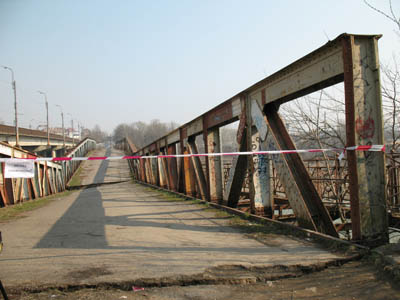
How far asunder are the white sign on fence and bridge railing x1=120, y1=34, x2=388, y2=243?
13.3 ft

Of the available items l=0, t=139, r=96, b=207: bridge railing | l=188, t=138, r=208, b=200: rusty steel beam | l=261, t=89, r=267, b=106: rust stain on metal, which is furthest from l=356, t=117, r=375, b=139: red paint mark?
l=0, t=139, r=96, b=207: bridge railing

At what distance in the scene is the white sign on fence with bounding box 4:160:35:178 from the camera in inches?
213

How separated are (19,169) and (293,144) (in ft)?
15.9

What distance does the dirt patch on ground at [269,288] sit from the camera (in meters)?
2.77

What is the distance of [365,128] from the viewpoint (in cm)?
393

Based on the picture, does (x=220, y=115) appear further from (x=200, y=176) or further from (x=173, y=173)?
(x=173, y=173)

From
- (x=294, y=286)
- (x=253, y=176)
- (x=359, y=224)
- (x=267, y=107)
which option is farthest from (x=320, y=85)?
(x=294, y=286)

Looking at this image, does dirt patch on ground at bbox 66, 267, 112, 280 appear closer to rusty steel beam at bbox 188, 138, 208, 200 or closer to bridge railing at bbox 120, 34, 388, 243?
bridge railing at bbox 120, 34, 388, 243

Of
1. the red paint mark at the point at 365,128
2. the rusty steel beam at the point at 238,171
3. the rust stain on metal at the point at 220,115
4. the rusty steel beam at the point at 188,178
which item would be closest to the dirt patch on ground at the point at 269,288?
the red paint mark at the point at 365,128

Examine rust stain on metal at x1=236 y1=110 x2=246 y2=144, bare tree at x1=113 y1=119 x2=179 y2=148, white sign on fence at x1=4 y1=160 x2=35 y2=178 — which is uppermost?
bare tree at x1=113 y1=119 x2=179 y2=148

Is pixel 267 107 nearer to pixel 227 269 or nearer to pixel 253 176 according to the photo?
pixel 253 176

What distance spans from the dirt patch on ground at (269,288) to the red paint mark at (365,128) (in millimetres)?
1566

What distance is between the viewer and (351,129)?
12.8ft

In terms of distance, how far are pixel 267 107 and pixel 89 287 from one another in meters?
4.25
